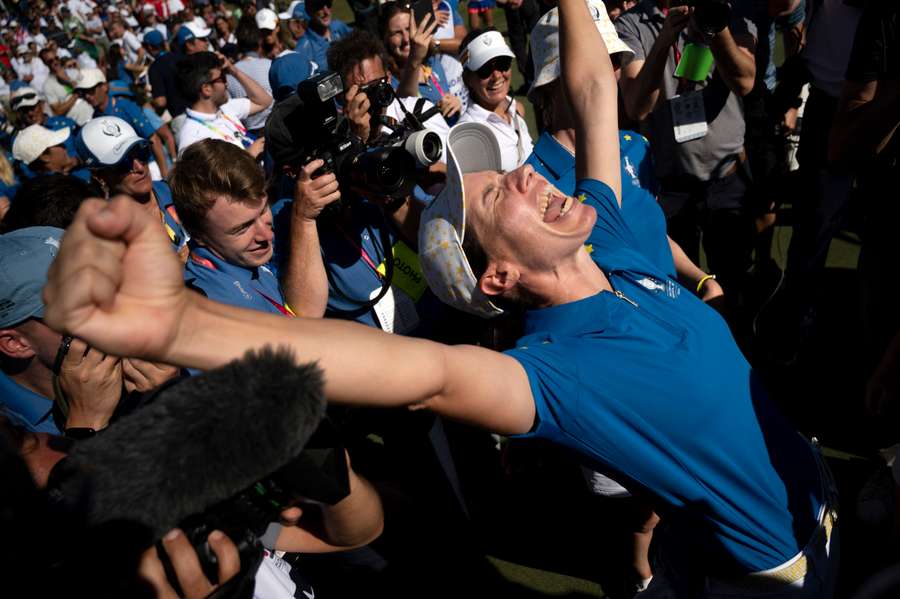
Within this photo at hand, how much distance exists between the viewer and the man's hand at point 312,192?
2.54 metres

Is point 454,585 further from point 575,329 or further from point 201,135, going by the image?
point 201,135

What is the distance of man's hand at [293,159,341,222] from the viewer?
254 centimetres

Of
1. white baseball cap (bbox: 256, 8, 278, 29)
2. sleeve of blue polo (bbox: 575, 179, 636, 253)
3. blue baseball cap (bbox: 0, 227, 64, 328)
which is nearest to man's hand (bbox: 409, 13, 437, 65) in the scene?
sleeve of blue polo (bbox: 575, 179, 636, 253)

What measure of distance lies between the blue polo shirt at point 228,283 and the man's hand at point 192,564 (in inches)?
54.4

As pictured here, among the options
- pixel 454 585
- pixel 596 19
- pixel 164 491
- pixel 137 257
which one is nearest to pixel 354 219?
pixel 596 19

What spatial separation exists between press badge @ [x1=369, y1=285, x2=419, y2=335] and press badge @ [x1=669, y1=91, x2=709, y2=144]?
197 cm

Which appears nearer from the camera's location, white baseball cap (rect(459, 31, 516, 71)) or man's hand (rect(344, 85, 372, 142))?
man's hand (rect(344, 85, 372, 142))

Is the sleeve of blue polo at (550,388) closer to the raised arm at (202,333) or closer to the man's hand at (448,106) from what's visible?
the raised arm at (202,333)

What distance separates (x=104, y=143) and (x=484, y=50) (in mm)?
2268

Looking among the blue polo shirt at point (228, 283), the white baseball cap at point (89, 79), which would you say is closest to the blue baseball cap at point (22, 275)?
the blue polo shirt at point (228, 283)

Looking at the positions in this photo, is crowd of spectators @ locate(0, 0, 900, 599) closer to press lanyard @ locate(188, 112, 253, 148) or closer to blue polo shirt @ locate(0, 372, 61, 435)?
blue polo shirt @ locate(0, 372, 61, 435)

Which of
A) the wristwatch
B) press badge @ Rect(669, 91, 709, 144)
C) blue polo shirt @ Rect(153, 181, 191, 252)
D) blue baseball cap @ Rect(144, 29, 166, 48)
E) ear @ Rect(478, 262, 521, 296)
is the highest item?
ear @ Rect(478, 262, 521, 296)

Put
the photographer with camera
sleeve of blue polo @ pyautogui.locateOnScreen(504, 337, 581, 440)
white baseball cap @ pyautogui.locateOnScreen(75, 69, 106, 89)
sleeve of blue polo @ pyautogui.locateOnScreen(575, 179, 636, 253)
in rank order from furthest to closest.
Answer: white baseball cap @ pyautogui.locateOnScreen(75, 69, 106, 89) < the photographer with camera < sleeve of blue polo @ pyautogui.locateOnScreen(575, 179, 636, 253) < sleeve of blue polo @ pyautogui.locateOnScreen(504, 337, 581, 440)

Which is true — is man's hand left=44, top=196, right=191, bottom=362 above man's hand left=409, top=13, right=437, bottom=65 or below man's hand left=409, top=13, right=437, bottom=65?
above
